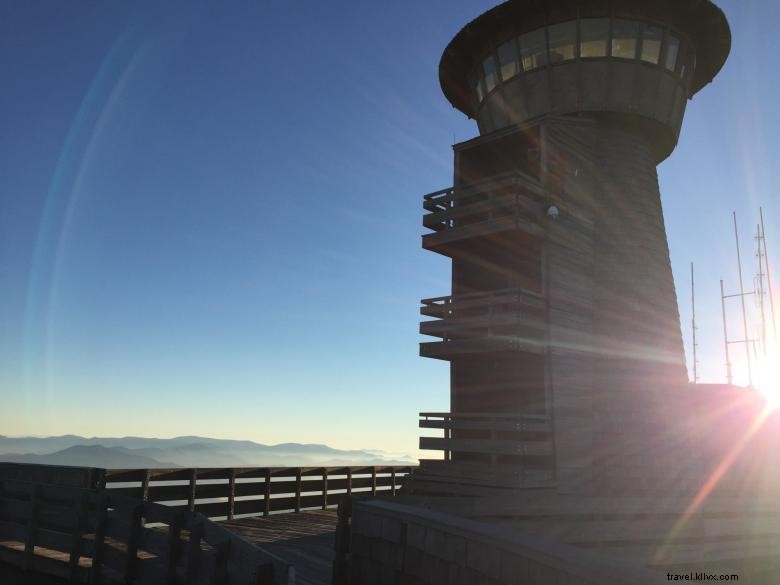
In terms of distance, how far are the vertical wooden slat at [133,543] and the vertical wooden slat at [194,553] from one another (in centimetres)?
179

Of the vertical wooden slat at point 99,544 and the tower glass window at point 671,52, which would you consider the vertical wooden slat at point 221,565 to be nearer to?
the vertical wooden slat at point 99,544


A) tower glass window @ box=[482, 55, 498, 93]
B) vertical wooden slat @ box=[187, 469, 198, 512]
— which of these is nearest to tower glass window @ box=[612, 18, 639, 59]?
tower glass window @ box=[482, 55, 498, 93]

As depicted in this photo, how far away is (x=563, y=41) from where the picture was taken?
20.6 meters

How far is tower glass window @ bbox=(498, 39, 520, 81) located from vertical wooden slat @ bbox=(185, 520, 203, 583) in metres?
18.6

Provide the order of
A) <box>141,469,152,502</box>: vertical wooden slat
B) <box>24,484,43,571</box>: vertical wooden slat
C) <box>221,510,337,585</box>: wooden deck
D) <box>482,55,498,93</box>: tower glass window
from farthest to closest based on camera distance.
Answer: <box>482,55,498,93</box>: tower glass window, <box>141,469,152,502</box>: vertical wooden slat, <box>221,510,337,585</box>: wooden deck, <box>24,484,43,571</box>: vertical wooden slat

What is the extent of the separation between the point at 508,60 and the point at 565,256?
793cm

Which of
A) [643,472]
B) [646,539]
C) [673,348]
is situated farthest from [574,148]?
[646,539]

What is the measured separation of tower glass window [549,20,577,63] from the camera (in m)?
20.5

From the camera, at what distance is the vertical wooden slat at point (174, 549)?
333 inches

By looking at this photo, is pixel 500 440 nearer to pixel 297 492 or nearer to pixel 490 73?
pixel 297 492

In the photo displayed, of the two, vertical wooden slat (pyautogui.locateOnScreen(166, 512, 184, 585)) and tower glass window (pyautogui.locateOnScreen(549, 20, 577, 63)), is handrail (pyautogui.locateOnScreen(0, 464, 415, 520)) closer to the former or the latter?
vertical wooden slat (pyautogui.locateOnScreen(166, 512, 184, 585))

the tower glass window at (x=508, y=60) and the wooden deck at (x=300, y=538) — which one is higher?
the tower glass window at (x=508, y=60)

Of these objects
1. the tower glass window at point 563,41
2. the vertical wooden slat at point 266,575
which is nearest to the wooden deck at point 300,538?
the vertical wooden slat at point 266,575

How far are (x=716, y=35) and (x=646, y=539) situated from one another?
1842 cm
